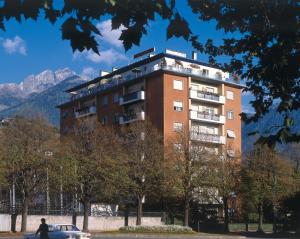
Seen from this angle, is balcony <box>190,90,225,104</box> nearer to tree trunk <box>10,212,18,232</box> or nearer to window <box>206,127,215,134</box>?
window <box>206,127,215,134</box>

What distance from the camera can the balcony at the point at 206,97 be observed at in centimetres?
8469

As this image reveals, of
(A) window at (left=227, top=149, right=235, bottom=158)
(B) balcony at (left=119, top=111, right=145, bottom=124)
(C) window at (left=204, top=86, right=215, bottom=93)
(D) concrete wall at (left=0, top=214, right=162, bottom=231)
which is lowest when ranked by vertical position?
(D) concrete wall at (left=0, top=214, right=162, bottom=231)

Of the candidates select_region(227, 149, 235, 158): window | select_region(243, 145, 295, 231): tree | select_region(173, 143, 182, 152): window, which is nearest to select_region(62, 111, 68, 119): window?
select_region(227, 149, 235, 158): window

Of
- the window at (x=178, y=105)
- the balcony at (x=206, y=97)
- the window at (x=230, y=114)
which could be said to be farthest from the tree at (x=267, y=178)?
the window at (x=230, y=114)

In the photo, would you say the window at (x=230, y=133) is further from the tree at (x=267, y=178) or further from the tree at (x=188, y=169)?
the tree at (x=188, y=169)

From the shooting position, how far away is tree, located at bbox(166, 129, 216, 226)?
5841 cm

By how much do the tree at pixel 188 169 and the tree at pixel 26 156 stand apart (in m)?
11.9

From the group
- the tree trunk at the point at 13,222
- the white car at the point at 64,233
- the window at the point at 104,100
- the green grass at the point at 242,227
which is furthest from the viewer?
the window at the point at 104,100

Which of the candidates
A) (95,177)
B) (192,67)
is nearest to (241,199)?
(95,177)

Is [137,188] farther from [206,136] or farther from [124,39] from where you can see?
[124,39]

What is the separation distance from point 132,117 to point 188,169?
27.9m

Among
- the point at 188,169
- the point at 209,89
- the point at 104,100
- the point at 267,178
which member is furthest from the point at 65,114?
the point at 267,178

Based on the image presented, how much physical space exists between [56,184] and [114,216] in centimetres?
902

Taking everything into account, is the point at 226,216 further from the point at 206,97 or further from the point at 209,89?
the point at 209,89
